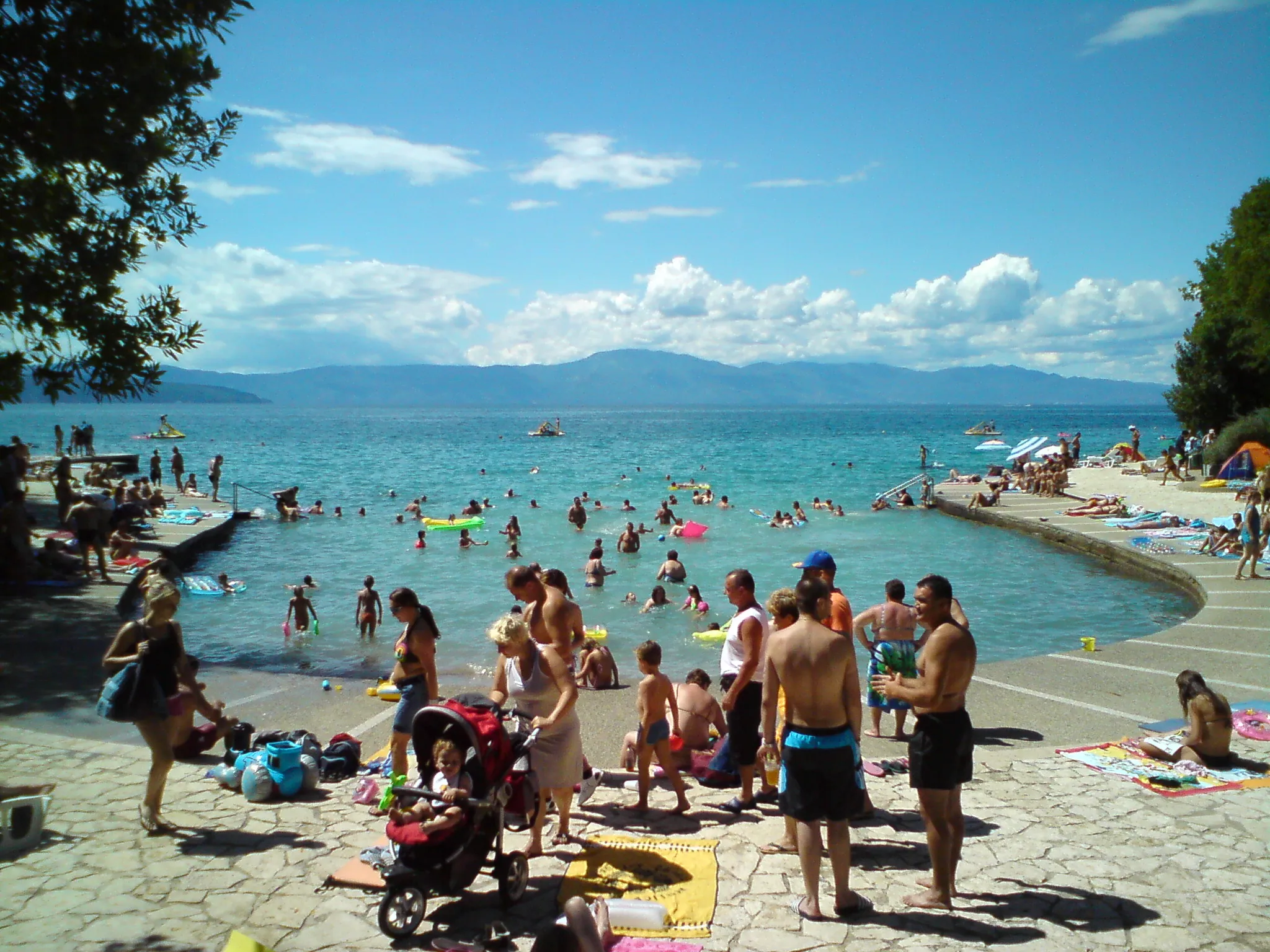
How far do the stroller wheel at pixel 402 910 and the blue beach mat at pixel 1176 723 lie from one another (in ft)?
22.1

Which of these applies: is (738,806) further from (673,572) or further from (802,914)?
(673,572)

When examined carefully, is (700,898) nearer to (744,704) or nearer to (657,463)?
(744,704)

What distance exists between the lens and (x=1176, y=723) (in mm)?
8055

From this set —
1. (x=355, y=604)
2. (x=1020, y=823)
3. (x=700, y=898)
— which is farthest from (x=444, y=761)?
(x=355, y=604)

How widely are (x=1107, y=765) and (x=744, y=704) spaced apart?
3243 mm

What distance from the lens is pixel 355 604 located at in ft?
62.5

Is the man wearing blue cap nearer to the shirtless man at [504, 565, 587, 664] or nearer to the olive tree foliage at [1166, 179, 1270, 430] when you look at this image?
the shirtless man at [504, 565, 587, 664]

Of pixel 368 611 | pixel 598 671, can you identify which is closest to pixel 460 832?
pixel 598 671

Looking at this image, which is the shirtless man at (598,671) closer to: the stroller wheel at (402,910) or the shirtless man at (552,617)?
the shirtless man at (552,617)

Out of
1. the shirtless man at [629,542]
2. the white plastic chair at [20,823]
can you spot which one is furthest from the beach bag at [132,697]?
the shirtless man at [629,542]

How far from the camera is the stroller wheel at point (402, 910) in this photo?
4.46 meters

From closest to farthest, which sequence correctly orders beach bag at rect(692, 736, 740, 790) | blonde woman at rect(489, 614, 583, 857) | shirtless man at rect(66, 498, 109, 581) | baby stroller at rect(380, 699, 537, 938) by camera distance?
1. baby stroller at rect(380, 699, 537, 938)
2. blonde woman at rect(489, 614, 583, 857)
3. beach bag at rect(692, 736, 740, 790)
4. shirtless man at rect(66, 498, 109, 581)

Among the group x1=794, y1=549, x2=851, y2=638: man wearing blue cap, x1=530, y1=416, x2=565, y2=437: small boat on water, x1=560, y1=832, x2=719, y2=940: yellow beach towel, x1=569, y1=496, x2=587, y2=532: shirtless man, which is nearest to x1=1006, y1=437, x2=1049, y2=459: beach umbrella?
x1=569, y1=496, x2=587, y2=532: shirtless man

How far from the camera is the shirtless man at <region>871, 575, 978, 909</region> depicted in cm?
454
